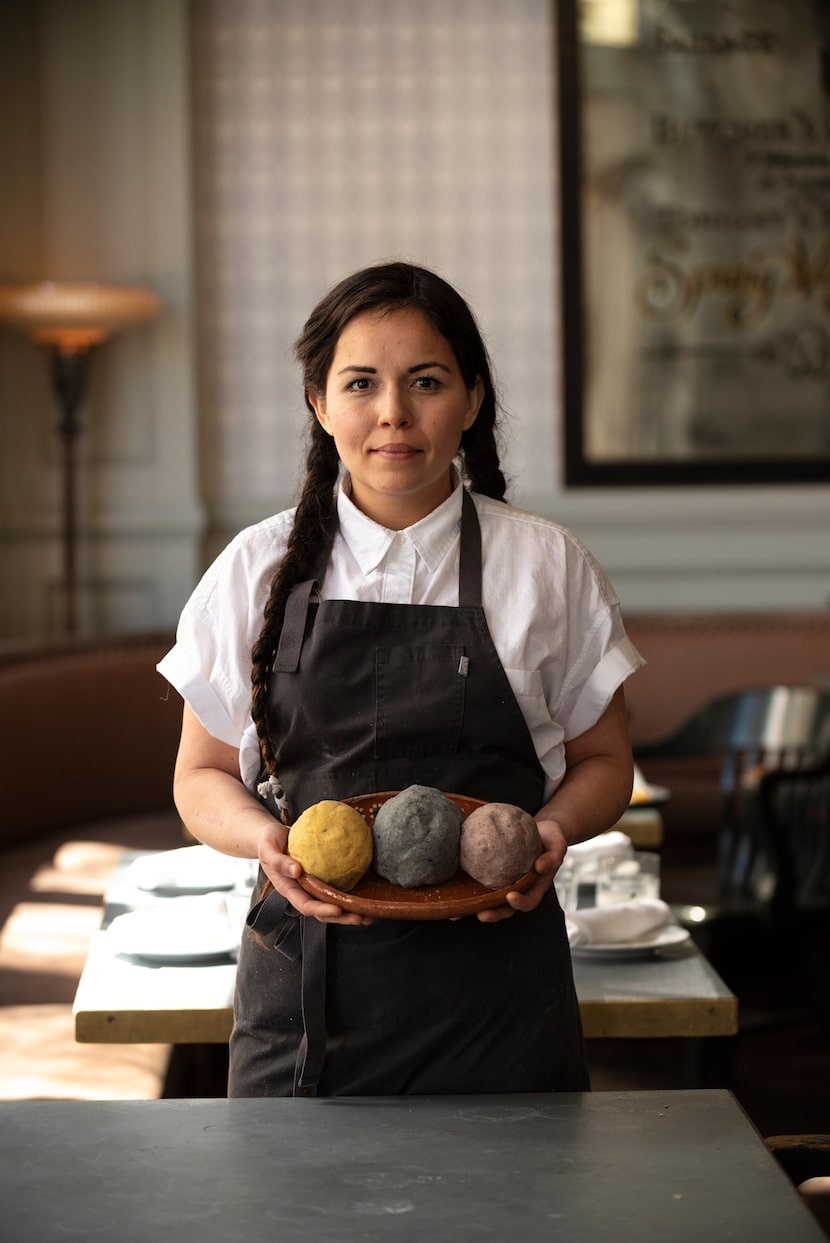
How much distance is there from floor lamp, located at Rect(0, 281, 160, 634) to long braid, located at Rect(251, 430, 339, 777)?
302cm

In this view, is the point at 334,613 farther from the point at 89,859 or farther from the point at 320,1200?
the point at 89,859

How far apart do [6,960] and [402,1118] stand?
1899mm

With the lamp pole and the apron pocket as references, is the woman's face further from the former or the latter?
the lamp pole

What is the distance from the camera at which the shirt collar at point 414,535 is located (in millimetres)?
1603

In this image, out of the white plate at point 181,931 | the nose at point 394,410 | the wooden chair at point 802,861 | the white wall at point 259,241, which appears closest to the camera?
the nose at point 394,410

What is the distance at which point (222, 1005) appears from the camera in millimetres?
1880

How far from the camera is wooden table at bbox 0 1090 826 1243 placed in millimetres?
1059

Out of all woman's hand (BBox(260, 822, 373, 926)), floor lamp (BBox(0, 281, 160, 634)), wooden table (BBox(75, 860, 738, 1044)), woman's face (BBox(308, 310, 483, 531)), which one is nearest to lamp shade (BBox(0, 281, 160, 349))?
floor lamp (BBox(0, 281, 160, 634))

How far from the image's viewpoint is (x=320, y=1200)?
110 centimetres

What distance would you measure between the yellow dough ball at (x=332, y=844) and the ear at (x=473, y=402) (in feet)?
1.49

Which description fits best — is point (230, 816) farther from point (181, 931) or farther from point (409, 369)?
point (181, 931)

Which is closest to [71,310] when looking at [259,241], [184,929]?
[259,241]

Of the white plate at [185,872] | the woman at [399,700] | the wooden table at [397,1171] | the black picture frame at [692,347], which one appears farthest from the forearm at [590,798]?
the black picture frame at [692,347]

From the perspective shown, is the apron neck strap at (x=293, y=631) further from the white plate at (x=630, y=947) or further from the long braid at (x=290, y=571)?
the white plate at (x=630, y=947)
